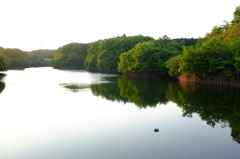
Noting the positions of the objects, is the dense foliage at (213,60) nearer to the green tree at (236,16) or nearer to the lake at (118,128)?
the lake at (118,128)

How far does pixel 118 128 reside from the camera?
48.5ft

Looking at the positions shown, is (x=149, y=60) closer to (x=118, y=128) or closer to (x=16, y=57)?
(x=118, y=128)

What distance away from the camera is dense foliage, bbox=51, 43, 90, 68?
362 feet

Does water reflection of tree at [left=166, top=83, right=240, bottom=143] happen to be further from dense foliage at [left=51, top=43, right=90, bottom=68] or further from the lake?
dense foliage at [left=51, top=43, right=90, bottom=68]

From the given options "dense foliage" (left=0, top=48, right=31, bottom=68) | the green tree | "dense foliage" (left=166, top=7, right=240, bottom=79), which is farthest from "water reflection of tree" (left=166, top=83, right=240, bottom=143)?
"dense foliage" (left=0, top=48, right=31, bottom=68)

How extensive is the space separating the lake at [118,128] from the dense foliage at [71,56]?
87.2 m

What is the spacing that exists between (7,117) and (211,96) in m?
19.4

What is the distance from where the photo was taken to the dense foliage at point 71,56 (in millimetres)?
110188

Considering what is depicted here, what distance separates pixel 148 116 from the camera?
58.8ft

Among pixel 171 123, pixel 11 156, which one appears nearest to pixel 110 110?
pixel 171 123

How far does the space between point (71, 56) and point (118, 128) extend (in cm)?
9895

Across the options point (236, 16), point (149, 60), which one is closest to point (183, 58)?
point (149, 60)

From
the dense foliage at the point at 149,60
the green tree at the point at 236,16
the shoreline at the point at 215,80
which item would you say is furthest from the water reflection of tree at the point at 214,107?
the green tree at the point at 236,16

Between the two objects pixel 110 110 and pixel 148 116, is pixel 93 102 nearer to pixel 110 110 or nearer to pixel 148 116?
pixel 110 110
